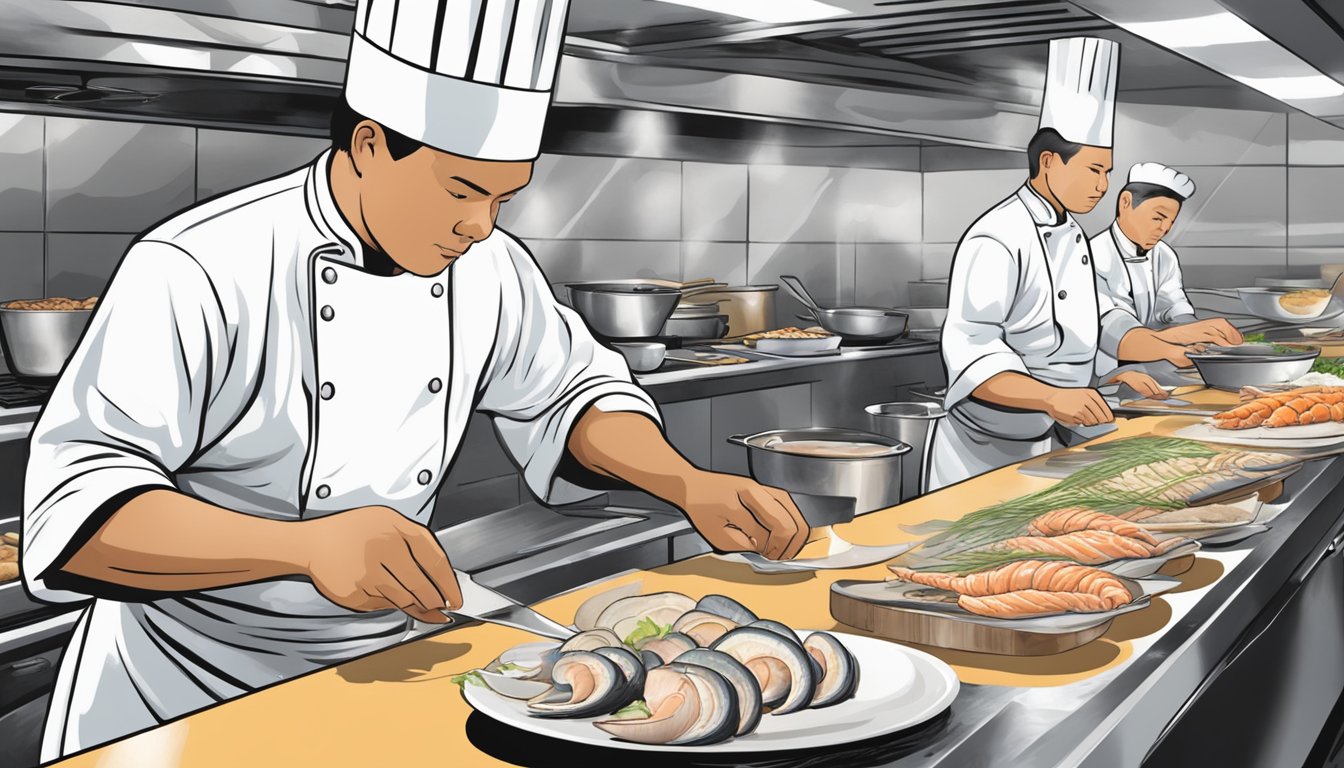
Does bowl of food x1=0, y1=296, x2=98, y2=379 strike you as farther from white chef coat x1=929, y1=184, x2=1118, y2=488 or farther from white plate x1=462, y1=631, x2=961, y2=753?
white chef coat x1=929, y1=184, x2=1118, y2=488

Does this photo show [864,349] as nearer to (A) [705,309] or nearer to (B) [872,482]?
(A) [705,309]

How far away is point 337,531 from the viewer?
43.9 inches

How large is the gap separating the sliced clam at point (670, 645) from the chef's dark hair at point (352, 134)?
652 mm

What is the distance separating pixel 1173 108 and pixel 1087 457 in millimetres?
4319

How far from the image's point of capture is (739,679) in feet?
3.06

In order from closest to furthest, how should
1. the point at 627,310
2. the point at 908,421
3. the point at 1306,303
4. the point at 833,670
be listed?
the point at 833,670 → the point at 627,310 → the point at 908,421 → the point at 1306,303

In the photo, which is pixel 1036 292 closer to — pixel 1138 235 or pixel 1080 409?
pixel 1080 409

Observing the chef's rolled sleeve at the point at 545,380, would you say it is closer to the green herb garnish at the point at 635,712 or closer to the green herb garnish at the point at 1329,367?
the green herb garnish at the point at 635,712

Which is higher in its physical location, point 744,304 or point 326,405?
point 744,304

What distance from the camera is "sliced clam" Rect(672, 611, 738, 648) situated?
105 centimetres

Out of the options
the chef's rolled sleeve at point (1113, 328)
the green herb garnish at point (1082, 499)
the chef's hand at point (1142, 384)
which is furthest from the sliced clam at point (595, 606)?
the chef's rolled sleeve at point (1113, 328)

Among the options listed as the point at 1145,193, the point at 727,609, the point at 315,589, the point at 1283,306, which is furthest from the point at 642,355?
the point at 1283,306

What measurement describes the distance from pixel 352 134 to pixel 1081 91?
2307 millimetres

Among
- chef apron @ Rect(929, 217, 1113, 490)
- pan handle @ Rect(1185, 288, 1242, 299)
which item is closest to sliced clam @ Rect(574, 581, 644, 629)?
chef apron @ Rect(929, 217, 1113, 490)
